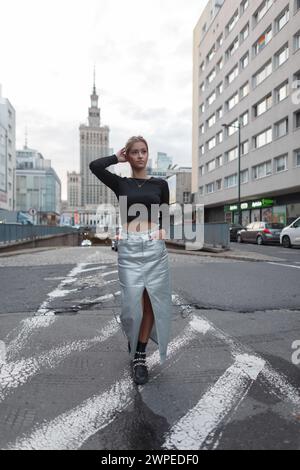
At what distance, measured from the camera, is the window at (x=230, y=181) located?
43.0m

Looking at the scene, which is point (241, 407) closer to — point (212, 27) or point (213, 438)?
point (213, 438)

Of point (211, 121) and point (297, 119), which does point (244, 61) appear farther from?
point (297, 119)

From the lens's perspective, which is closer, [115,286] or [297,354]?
[297,354]

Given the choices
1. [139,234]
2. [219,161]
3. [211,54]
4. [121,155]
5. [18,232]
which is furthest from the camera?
[211,54]

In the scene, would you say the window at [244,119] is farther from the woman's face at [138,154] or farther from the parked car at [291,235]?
the woman's face at [138,154]

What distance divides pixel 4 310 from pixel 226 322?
3.04 meters

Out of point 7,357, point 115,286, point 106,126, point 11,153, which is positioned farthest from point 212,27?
point 106,126

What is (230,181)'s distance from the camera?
44.3 metres

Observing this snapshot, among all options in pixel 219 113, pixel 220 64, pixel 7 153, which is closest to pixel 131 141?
pixel 219 113

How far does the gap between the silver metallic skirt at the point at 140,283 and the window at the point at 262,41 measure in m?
37.0

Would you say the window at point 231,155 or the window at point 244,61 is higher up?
the window at point 244,61

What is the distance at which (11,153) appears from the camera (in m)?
75.1

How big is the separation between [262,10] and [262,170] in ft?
49.6

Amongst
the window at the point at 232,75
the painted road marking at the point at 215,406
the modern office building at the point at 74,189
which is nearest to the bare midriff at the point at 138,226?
the painted road marking at the point at 215,406
